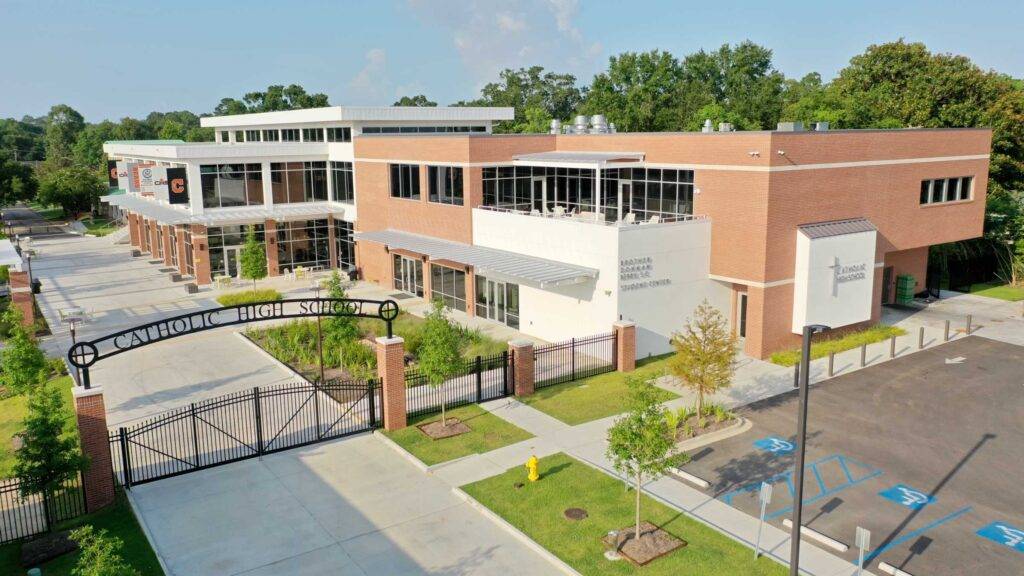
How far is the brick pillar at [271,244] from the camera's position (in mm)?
42062

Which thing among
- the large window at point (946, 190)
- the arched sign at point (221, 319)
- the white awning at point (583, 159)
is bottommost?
the arched sign at point (221, 319)

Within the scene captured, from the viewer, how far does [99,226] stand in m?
72.8

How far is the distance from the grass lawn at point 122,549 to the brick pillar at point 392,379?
636 centimetres

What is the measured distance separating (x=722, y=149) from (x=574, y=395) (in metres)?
10.2

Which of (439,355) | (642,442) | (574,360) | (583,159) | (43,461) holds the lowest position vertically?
(574,360)

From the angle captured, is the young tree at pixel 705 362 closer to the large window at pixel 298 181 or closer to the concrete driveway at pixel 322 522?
the concrete driveway at pixel 322 522

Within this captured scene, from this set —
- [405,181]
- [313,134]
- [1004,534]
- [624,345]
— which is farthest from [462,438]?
[313,134]

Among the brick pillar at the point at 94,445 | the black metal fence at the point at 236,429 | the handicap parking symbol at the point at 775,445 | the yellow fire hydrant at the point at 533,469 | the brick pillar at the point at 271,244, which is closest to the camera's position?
the brick pillar at the point at 94,445

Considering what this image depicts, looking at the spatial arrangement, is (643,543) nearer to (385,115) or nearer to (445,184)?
(445,184)

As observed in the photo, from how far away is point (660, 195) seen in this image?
29219mm

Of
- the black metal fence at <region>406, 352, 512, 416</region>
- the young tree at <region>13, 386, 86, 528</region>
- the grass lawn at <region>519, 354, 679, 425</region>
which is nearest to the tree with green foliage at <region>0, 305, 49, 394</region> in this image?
the young tree at <region>13, 386, 86, 528</region>

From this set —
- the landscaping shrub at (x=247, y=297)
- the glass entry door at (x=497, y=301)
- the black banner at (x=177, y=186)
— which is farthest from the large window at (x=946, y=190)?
the black banner at (x=177, y=186)

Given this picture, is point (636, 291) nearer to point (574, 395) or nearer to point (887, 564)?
point (574, 395)

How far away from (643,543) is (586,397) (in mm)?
8353
